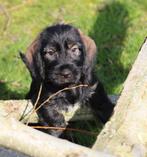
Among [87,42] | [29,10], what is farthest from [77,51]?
[29,10]

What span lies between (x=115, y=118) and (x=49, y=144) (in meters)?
0.57

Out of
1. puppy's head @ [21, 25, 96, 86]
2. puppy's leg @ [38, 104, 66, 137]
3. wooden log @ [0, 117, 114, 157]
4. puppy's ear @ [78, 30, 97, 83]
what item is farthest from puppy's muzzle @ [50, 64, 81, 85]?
wooden log @ [0, 117, 114, 157]

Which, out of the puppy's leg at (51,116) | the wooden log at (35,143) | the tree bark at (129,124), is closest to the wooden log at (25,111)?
the puppy's leg at (51,116)

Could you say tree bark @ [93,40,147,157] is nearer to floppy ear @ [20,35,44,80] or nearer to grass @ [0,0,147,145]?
floppy ear @ [20,35,44,80]

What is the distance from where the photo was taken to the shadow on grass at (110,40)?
19.7 feet

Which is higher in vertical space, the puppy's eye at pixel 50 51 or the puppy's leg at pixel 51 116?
the puppy's eye at pixel 50 51

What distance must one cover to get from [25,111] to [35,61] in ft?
1.83

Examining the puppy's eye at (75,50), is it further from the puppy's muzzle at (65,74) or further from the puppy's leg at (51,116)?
the puppy's leg at (51,116)

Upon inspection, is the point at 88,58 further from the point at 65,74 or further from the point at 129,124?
the point at 129,124

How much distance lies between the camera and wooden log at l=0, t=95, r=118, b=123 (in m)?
4.44

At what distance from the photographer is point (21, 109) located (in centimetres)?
456

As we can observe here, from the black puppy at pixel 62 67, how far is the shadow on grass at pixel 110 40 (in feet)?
2.84

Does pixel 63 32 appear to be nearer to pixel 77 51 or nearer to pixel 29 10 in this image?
pixel 77 51

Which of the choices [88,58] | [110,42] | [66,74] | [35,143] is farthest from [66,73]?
[110,42]
